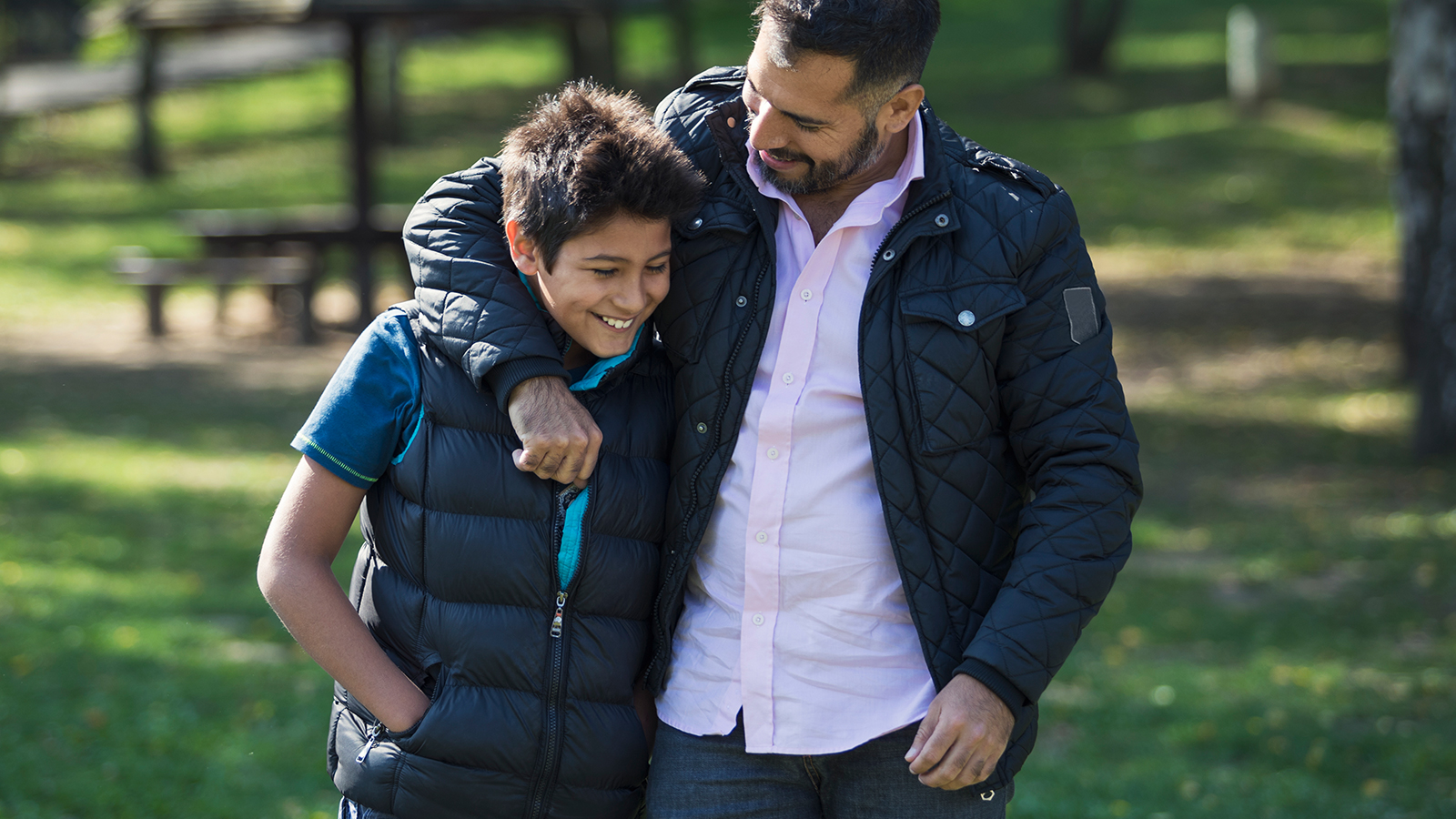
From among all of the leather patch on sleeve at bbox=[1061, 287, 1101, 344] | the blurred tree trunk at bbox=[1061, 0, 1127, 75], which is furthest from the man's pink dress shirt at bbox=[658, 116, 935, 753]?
the blurred tree trunk at bbox=[1061, 0, 1127, 75]

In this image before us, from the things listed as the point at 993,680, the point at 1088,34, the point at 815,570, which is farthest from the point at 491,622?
the point at 1088,34

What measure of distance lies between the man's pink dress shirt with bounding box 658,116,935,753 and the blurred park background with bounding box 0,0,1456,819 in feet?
8.92

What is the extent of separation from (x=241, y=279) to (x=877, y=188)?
12.3m

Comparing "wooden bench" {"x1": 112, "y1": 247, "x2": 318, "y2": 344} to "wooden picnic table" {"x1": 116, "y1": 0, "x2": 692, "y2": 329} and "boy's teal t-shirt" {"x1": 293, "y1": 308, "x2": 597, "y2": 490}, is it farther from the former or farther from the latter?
"boy's teal t-shirt" {"x1": 293, "y1": 308, "x2": 597, "y2": 490}

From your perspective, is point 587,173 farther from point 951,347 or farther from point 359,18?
point 359,18

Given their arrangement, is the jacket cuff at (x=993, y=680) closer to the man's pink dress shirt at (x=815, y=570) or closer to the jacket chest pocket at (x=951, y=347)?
the man's pink dress shirt at (x=815, y=570)

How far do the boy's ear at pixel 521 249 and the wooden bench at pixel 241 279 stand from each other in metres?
11.3

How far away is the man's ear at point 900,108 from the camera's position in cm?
244

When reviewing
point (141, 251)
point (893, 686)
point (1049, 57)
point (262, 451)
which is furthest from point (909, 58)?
point (1049, 57)

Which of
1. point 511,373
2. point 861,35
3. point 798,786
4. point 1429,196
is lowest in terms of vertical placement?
point 1429,196

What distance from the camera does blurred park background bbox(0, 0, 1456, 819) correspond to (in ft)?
17.0

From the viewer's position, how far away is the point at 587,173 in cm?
229

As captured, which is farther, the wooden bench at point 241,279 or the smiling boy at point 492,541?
the wooden bench at point 241,279

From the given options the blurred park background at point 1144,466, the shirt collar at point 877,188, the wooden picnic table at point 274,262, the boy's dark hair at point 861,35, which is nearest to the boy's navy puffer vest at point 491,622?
the shirt collar at point 877,188
